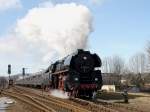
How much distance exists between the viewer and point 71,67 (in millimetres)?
32875

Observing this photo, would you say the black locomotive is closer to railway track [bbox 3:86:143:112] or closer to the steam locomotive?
the steam locomotive

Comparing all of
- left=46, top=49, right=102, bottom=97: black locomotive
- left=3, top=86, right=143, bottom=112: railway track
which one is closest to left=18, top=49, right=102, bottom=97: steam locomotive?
left=46, top=49, right=102, bottom=97: black locomotive

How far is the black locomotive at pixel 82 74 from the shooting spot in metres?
32.2

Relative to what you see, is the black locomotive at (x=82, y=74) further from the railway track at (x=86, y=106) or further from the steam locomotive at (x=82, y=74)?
A: the railway track at (x=86, y=106)

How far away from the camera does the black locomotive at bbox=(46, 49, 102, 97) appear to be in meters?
32.2

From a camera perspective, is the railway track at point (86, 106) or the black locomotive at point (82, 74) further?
the black locomotive at point (82, 74)

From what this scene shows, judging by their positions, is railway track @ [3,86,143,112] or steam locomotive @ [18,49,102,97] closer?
railway track @ [3,86,143,112]

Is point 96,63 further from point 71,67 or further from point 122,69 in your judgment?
point 122,69

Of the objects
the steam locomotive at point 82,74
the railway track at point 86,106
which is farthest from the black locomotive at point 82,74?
the railway track at point 86,106

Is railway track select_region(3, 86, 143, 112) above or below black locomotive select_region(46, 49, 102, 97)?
below

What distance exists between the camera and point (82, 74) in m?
32.8

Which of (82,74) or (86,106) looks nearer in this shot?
(86,106)

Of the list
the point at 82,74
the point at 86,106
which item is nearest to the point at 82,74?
the point at 82,74

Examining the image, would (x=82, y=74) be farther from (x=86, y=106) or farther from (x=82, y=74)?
(x=86, y=106)
